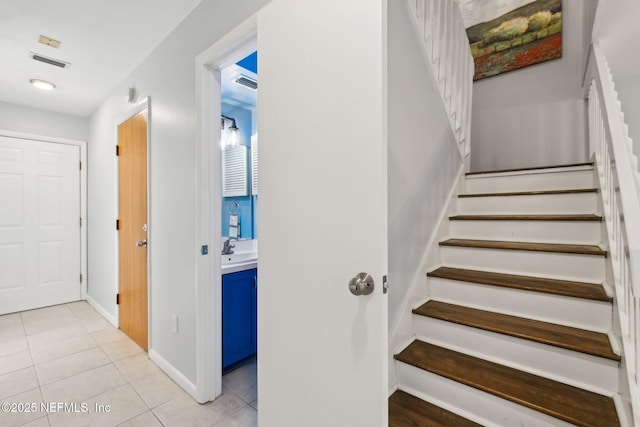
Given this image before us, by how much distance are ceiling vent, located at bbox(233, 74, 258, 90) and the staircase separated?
6.55ft

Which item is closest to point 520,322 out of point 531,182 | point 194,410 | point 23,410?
point 531,182

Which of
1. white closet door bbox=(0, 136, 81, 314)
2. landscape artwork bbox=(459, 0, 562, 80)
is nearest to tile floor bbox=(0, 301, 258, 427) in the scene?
white closet door bbox=(0, 136, 81, 314)

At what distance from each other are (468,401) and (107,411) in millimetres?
1986

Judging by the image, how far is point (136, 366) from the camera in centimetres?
217

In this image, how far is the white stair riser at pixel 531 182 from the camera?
6.43 feet

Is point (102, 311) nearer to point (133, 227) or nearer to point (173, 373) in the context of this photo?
point (133, 227)

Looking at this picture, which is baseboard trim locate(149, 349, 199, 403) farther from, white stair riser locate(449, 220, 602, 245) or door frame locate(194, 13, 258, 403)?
white stair riser locate(449, 220, 602, 245)

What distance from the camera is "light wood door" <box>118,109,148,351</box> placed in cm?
238

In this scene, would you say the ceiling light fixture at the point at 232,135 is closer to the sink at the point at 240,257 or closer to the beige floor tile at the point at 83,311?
the sink at the point at 240,257

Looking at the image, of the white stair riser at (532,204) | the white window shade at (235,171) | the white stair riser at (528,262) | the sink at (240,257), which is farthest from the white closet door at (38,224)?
the white stair riser at (532,204)

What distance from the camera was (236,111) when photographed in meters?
2.91

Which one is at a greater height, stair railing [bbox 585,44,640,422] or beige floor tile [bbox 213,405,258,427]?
stair railing [bbox 585,44,640,422]

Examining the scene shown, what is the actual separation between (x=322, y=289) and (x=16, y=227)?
416cm

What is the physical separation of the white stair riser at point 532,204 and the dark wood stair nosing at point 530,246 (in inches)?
11.2
